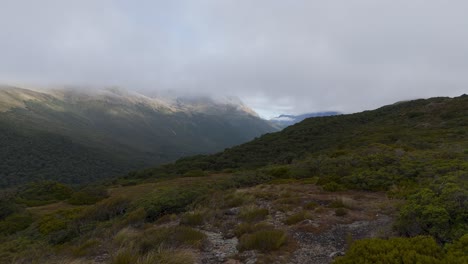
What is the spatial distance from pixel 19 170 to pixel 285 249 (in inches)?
7042

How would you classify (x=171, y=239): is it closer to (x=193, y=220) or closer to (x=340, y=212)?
(x=193, y=220)

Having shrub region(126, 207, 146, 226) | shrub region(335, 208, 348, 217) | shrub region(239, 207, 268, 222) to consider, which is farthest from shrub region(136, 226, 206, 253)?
shrub region(335, 208, 348, 217)

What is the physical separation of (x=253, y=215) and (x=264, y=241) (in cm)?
292

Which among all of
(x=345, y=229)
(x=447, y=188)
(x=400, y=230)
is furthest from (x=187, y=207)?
(x=447, y=188)

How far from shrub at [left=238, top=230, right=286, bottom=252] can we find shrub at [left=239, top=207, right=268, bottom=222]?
2.50 meters

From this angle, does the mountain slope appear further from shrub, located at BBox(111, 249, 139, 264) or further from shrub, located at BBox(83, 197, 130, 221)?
shrub, located at BBox(111, 249, 139, 264)

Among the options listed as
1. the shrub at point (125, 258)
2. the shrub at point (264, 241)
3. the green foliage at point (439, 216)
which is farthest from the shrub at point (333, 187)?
the shrub at point (125, 258)

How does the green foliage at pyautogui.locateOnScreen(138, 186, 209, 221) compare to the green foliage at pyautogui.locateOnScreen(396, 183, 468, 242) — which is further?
the green foliage at pyautogui.locateOnScreen(138, 186, 209, 221)

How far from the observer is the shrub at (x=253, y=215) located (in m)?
10.1

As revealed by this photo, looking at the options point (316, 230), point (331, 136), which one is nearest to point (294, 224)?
point (316, 230)

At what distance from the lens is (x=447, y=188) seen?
7.57 meters

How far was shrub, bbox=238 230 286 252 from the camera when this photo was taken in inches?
282

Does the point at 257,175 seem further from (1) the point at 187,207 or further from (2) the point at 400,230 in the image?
(2) the point at 400,230

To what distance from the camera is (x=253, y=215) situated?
10273 millimetres
